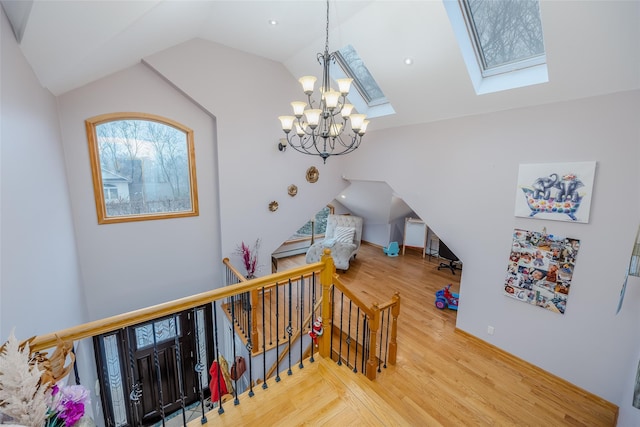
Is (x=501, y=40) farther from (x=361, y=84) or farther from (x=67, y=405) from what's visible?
(x=67, y=405)

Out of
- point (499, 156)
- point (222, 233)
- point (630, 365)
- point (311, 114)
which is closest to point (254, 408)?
point (311, 114)

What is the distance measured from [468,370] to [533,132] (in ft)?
9.41

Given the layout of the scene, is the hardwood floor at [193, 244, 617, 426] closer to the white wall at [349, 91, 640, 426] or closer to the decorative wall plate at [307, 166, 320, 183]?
the white wall at [349, 91, 640, 426]

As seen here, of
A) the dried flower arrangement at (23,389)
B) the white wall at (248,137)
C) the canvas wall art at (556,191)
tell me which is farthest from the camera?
the white wall at (248,137)

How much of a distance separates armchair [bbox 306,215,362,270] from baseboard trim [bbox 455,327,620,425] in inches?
115

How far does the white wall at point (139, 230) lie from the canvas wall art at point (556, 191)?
4022mm

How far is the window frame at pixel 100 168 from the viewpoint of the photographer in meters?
2.93

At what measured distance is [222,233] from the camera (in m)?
3.89

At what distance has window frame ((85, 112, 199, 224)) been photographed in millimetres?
2930

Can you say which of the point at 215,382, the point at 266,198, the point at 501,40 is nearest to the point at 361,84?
the point at 501,40

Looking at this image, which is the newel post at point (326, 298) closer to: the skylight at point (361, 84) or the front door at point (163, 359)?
the skylight at point (361, 84)

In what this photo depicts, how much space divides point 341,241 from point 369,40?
4780 mm

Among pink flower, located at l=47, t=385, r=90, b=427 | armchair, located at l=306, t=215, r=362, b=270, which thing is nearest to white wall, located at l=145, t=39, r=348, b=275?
armchair, located at l=306, t=215, r=362, b=270

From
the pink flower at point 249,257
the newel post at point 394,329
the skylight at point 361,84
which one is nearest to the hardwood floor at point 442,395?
the newel post at point 394,329
